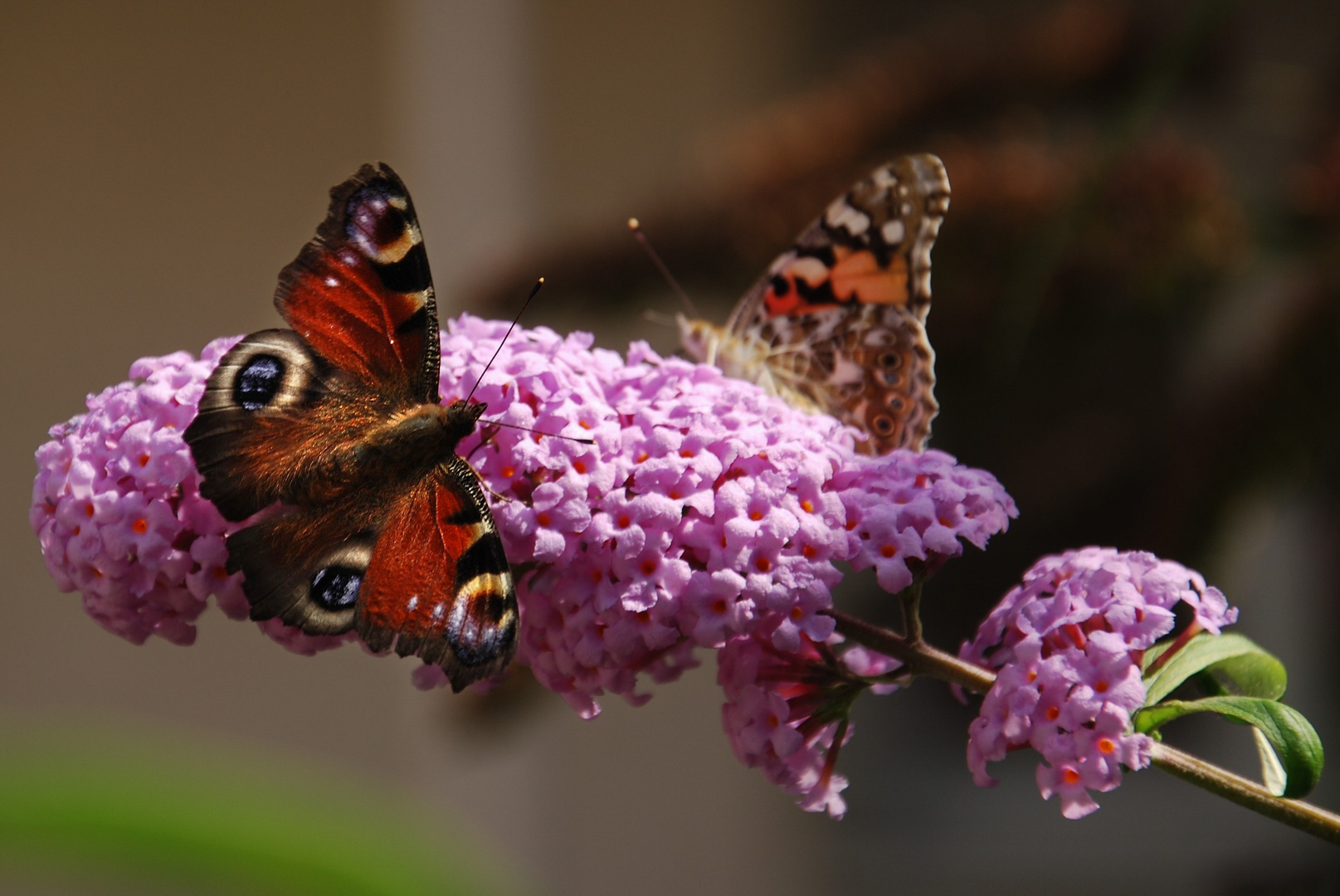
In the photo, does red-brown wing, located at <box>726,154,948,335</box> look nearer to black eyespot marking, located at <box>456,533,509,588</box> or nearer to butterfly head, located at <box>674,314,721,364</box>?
butterfly head, located at <box>674,314,721,364</box>

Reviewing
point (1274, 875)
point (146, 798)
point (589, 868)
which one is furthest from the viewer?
point (589, 868)

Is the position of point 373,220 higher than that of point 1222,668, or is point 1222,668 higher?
point 373,220

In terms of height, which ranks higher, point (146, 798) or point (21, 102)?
point (21, 102)

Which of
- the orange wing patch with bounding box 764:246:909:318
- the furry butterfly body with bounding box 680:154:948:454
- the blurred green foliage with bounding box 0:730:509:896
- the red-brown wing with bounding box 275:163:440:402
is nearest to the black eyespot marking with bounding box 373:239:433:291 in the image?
the red-brown wing with bounding box 275:163:440:402

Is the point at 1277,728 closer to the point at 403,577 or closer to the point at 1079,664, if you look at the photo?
the point at 1079,664

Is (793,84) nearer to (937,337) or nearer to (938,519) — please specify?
(937,337)

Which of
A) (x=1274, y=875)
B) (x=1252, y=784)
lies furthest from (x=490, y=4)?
(x=1252, y=784)

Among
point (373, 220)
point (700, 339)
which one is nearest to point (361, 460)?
point (373, 220)
